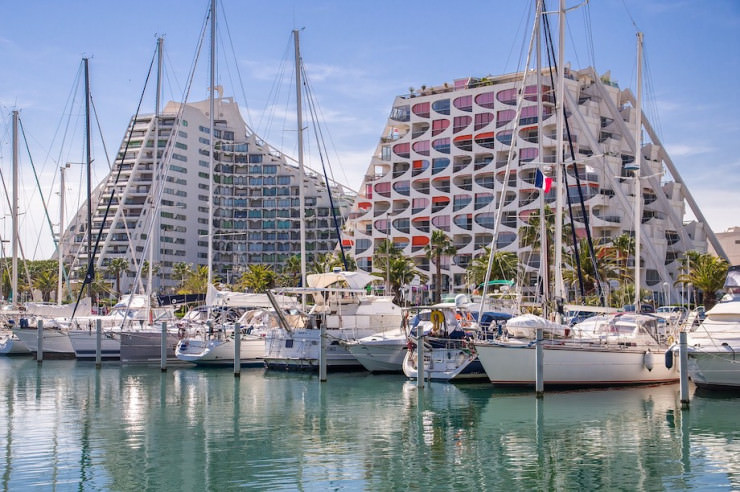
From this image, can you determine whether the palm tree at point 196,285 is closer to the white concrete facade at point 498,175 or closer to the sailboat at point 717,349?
the white concrete facade at point 498,175

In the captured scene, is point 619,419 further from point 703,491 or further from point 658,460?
point 703,491

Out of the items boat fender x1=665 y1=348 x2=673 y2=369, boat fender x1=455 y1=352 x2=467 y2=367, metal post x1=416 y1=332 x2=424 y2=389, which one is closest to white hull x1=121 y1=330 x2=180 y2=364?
metal post x1=416 y1=332 x2=424 y2=389

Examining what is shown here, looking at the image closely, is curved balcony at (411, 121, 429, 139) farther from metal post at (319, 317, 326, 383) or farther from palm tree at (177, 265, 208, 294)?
metal post at (319, 317, 326, 383)

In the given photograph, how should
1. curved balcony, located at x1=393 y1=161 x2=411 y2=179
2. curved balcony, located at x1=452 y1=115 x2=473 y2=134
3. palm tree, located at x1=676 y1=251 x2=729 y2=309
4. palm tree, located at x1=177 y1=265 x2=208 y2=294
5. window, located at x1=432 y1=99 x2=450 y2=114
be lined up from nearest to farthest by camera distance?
palm tree, located at x1=676 y1=251 x2=729 y2=309 < curved balcony, located at x1=452 y1=115 x2=473 y2=134 < palm tree, located at x1=177 y1=265 x2=208 y2=294 < window, located at x1=432 y1=99 x2=450 y2=114 < curved balcony, located at x1=393 y1=161 x2=411 y2=179

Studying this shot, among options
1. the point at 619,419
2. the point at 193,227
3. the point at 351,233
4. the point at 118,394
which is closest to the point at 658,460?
the point at 619,419

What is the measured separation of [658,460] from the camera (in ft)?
66.1

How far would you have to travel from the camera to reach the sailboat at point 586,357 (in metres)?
32.0

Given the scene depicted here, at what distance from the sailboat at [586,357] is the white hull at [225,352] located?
52.2 feet

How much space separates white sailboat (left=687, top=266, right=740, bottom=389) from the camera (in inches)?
1180

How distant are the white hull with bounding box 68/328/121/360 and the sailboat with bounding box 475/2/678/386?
25214mm

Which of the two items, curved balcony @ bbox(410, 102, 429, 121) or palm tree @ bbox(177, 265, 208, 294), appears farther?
curved balcony @ bbox(410, 102, 429, 121)

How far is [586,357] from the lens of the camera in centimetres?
3219

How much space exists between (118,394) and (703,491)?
2361 centimetres

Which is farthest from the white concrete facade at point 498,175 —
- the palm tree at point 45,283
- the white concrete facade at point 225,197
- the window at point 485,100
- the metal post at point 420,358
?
the metal post at point 420,358
